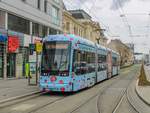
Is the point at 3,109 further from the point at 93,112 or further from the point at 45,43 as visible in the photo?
the point at 45,43

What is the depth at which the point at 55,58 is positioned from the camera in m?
22.1

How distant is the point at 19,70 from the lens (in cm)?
3878

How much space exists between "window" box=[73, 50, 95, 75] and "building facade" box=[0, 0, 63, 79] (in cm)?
977

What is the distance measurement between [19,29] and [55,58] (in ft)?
56.9

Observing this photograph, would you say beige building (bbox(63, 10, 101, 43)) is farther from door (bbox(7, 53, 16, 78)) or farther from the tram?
the tram

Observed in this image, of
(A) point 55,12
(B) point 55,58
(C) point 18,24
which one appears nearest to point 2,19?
(C) point 18,24

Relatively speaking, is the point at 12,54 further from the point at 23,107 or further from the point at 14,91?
the point at 23,107

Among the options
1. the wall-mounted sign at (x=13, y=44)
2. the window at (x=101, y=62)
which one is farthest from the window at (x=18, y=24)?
the window at (x=101, y=62)

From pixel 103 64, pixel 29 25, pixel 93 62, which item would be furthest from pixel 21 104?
pixel 29 25

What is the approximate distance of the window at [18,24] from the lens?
120 feet

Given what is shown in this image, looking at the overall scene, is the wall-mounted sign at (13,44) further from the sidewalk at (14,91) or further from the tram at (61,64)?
the tram at (61,64)

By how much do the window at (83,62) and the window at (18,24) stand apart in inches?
427

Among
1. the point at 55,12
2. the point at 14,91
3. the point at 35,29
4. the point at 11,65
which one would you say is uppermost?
the point at 55,12

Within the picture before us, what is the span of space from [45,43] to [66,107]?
265 inches
